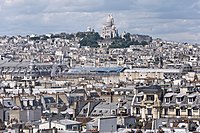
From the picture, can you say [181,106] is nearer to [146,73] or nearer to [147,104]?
[147,104]

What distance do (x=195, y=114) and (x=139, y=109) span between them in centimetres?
373

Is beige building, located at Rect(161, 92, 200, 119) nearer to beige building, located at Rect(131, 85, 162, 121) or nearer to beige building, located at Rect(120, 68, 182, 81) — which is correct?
beige building, located at Rect(131, 85, 162, 121)

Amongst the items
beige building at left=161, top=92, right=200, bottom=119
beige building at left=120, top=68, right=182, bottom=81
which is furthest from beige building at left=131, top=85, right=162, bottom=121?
beige building at left=120, top=68, right=182, bottom=81

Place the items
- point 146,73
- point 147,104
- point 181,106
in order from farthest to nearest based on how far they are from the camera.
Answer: point 146,73 < point 147,104 < point 181,106

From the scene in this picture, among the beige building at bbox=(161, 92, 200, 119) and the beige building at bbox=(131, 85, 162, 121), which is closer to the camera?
the beige building at bbox=(161, 92, 200, 119)

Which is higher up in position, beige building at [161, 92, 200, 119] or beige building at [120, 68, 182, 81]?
beige building at [161, 92, 200, 119]

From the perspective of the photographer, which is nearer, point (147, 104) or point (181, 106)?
point (181, 106)

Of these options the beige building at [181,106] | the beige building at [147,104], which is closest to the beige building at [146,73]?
the beige building at [147,104]

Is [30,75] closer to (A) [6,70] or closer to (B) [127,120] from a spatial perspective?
(A) [6,70]

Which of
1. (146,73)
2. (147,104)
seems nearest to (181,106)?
(147,104)

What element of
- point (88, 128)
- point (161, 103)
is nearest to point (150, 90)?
point (161, 103)

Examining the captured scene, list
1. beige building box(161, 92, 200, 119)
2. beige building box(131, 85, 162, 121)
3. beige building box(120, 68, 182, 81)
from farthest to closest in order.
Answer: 1. beige building box(120, 68, 182, 81)
2. beige building box(131, 85, 162, 121)
3. beige building box(161, 92, 200, 119)

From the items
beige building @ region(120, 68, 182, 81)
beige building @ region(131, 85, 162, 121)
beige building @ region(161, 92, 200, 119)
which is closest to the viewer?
beige building @ region(161, 92, 200, 119)

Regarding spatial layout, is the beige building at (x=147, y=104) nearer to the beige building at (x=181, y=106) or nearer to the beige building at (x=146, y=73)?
the beige building at (x=181, y=106)
